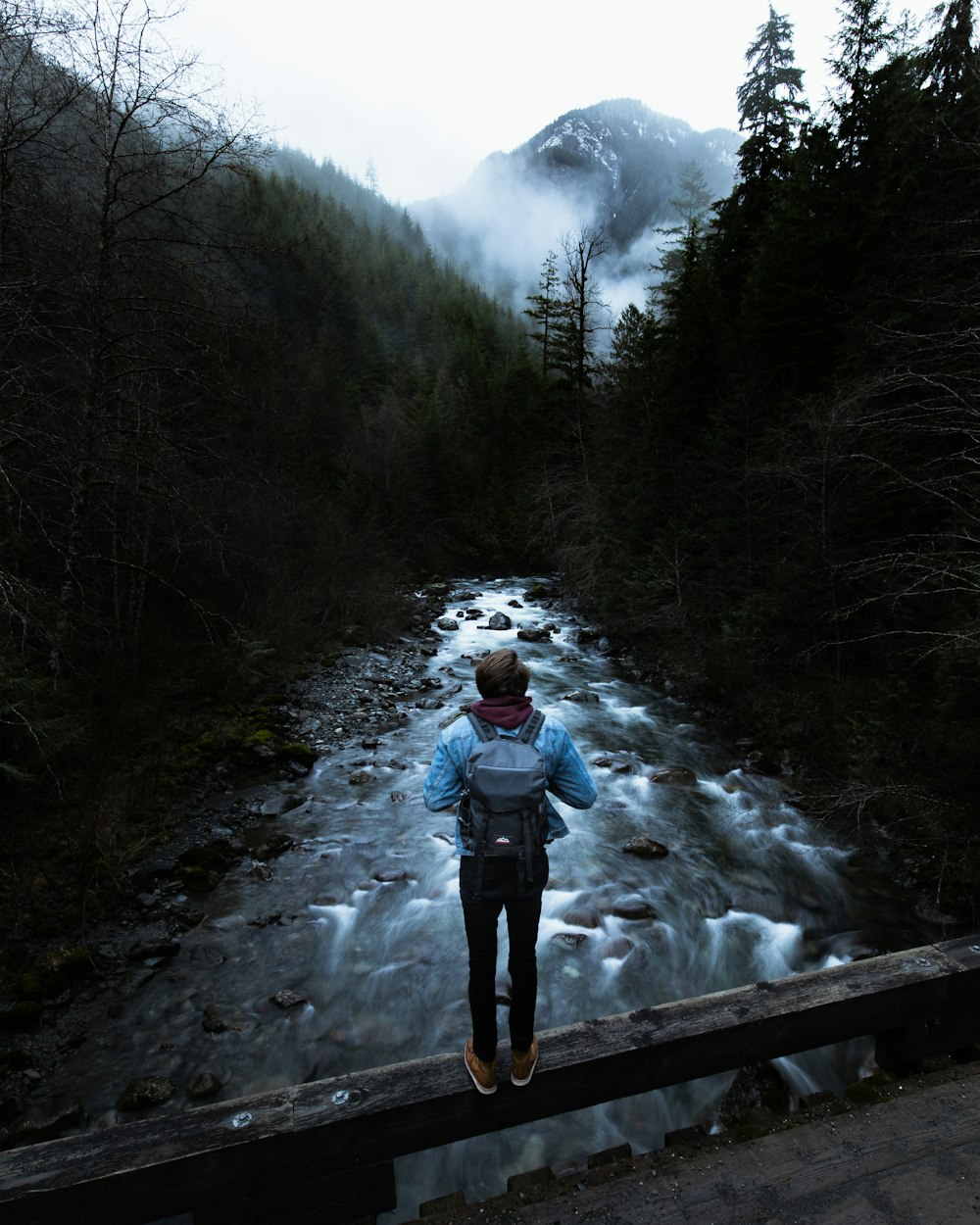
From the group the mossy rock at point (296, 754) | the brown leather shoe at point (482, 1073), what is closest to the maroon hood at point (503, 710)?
the brown leather shoe at point (482, 1073)

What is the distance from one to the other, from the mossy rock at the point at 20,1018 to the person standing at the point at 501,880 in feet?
14.0

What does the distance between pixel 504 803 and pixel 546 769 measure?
29cm

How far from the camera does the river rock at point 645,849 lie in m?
7.51

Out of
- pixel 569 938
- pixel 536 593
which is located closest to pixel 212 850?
pixel 569 938

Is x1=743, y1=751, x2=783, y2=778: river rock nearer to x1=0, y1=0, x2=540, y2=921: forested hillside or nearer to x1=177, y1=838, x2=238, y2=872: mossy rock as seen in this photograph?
x1=177, y1=838, x2=238, y2=872: mossy rock

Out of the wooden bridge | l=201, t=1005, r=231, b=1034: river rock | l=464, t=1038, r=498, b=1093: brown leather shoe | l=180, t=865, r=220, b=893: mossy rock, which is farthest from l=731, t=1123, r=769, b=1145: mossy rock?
l=180, t=865, r=220, b=893: mossy rock

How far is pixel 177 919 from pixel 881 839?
26.1ft

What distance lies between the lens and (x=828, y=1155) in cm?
249

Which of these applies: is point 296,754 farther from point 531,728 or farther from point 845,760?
point 845,760

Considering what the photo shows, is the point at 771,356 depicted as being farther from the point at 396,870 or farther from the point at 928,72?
the point at 396,870

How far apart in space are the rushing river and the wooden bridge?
6.59 feet

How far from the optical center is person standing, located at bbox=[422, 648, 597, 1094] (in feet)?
8.39

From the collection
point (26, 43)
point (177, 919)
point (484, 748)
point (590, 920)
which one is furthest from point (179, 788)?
point (26, 43)

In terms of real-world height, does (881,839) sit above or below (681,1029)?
below
